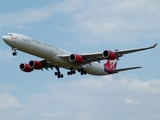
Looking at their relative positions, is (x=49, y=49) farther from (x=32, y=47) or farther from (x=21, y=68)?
(x=21, y=68)

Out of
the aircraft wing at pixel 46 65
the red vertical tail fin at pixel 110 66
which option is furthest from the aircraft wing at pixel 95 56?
the red vertical tail fin at pixel 110 66

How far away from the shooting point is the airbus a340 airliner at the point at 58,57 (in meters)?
77.2

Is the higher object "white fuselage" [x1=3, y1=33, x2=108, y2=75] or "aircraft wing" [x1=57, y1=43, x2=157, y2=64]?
"white fuselage" [x1=3, y1=33, x2=108, y2=75]

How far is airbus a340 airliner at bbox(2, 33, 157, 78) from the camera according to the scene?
77.2 metres

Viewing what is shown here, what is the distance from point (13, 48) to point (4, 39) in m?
2.00

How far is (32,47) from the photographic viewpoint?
7762 cm

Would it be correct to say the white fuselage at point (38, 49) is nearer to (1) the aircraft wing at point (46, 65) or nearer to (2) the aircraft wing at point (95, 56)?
(2) the aircraft wing at point (95, 56)

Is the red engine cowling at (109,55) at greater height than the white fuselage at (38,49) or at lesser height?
lesser

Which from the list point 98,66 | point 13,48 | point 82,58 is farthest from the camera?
point 98,66

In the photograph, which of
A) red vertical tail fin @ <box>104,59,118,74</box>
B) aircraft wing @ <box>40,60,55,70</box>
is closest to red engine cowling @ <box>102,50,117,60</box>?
aircraft wing @ <box>40,60,55,70</box>

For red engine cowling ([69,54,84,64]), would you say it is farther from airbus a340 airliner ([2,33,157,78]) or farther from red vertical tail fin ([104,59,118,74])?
red vertical tail fin ([104,59,118,74])

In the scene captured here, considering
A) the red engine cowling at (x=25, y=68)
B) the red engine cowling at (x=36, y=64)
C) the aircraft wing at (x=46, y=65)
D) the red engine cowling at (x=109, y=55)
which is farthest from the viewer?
the red engine cowling at (x=25, y=68)

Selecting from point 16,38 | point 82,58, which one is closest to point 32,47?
point 16,38

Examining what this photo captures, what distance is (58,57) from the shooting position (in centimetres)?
8050
